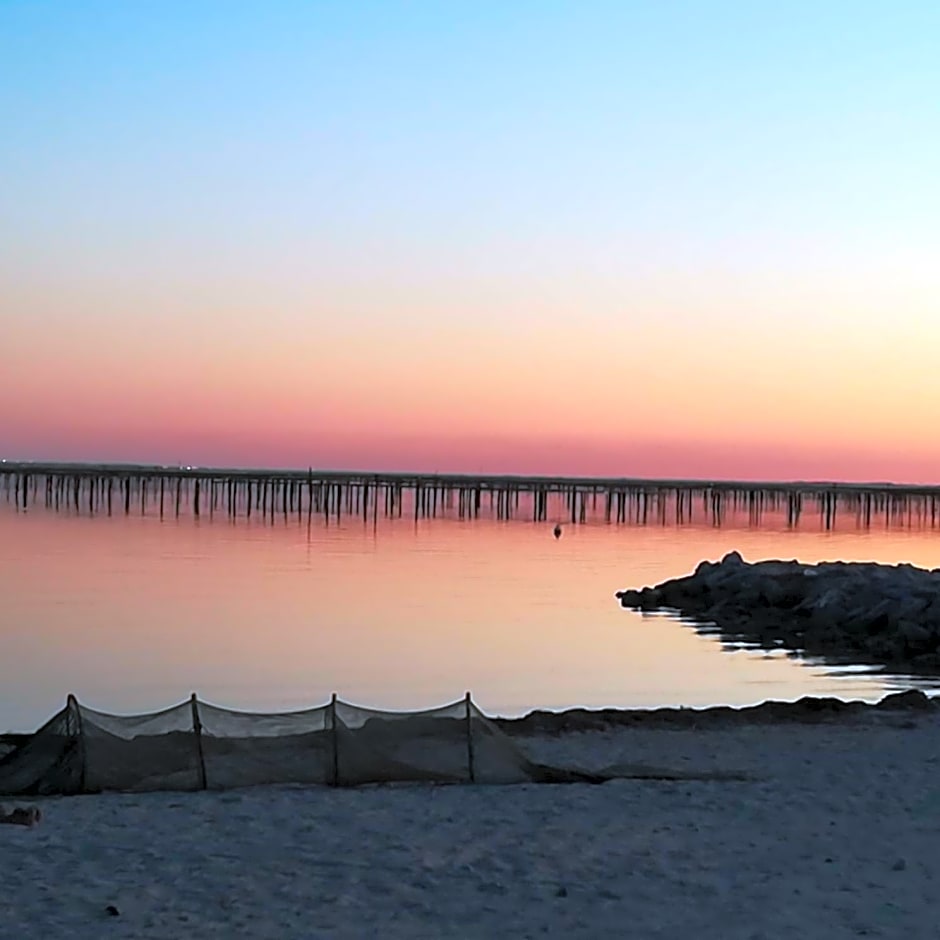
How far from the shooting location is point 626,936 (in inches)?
286

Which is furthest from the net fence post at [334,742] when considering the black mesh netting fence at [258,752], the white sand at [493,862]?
the white sand at [493,862]

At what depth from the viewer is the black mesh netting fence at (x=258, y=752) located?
1122 centimetres

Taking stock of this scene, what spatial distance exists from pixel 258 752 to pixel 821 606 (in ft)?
74.6

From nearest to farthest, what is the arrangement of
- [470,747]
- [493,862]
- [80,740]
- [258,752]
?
[493,862], [80,740], [258,752], [470,747]

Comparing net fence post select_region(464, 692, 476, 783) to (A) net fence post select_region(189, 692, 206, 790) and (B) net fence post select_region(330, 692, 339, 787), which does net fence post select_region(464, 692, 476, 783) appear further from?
(A) net fence post select_region(189, 692, 206, 790)

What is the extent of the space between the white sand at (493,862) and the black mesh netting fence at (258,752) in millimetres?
343

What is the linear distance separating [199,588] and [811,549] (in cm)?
3209

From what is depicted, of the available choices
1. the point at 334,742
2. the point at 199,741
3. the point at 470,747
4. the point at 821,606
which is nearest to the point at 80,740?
the point at 199,741

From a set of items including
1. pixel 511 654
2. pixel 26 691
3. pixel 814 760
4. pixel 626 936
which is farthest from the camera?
pixel 511 654

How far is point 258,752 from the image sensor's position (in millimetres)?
11531

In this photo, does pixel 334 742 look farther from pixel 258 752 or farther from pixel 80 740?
pixel 80 740

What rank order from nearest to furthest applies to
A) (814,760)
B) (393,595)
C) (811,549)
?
(814,760) < (393,595) < (811,549)

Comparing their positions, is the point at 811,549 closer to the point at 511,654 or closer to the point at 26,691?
the point at 511,654

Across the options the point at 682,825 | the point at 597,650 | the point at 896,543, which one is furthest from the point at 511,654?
the point at 896,543
